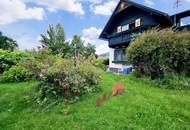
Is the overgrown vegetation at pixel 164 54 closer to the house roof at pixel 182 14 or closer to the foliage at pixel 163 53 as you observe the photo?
the foliage at pixel 163 53

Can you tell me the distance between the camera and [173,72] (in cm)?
1111

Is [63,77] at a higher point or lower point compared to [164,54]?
lower

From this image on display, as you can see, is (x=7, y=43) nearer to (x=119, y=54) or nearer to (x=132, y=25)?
(x=119, y=54)

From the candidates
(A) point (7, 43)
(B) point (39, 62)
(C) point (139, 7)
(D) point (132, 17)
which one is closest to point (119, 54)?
(D) point (132, 17)

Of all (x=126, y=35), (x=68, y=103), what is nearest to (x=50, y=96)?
(x=68, y=103)

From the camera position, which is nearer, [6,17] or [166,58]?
[166,58]

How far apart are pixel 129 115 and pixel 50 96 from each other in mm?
2836

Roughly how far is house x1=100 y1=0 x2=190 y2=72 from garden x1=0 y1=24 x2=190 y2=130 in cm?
548

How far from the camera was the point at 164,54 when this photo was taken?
36.0 ft

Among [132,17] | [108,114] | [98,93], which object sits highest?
[132,17]

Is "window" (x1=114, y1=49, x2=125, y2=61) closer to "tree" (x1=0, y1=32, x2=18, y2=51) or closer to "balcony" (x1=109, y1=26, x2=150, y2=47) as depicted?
"balcony" (x1=109, y1=26, x2=150, y2=47)

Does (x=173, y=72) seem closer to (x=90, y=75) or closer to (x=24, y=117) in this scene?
(x=90, y=75)

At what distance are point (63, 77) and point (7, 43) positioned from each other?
2007 inches

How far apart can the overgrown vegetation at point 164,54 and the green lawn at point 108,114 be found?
2637 mm
